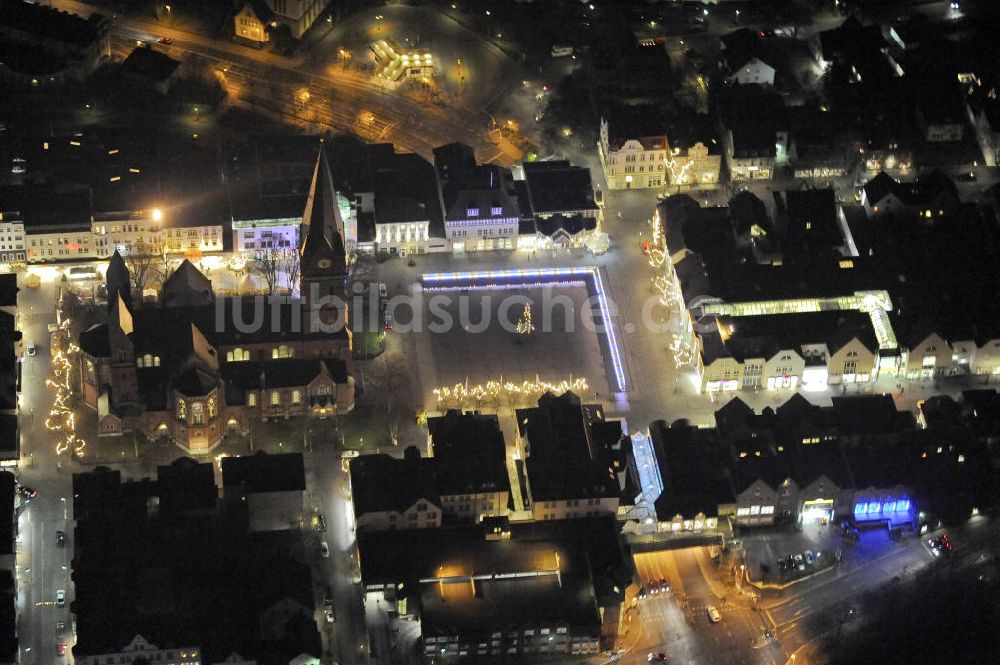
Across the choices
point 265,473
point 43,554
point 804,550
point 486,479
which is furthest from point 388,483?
point 804,550

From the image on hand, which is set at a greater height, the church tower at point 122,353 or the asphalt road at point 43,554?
the church tower at point 122,353

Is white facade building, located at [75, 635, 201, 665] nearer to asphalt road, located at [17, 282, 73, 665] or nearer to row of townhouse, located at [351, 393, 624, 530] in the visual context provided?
asphalt road, located at [17, 282, 73, 665]

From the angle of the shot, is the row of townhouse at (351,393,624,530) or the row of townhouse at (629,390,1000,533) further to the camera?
the row of townhouse at (629,390,1000,533)

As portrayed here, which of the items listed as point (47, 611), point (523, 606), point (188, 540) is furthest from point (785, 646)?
point (47, 611)

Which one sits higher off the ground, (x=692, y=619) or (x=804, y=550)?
(x=804, y=550)

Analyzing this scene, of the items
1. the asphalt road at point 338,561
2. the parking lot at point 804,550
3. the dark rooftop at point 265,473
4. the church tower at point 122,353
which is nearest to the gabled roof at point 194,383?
the church tower at point 122,353

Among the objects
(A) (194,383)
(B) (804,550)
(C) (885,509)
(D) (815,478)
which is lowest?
(B) (804,550)

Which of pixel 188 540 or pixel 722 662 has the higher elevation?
pixel 188 540

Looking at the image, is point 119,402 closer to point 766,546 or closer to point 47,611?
point 47,611

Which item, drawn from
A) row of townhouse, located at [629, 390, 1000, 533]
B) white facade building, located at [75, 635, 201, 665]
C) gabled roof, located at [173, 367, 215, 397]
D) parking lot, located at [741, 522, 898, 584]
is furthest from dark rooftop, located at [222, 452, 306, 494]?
parking lot, located at [741, 522, 898, 584]

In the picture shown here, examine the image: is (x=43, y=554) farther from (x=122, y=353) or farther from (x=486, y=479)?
(x=486, y=479)

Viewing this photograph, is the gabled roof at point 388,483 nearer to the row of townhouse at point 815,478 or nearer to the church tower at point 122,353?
the row of townhouse at point 815,478
